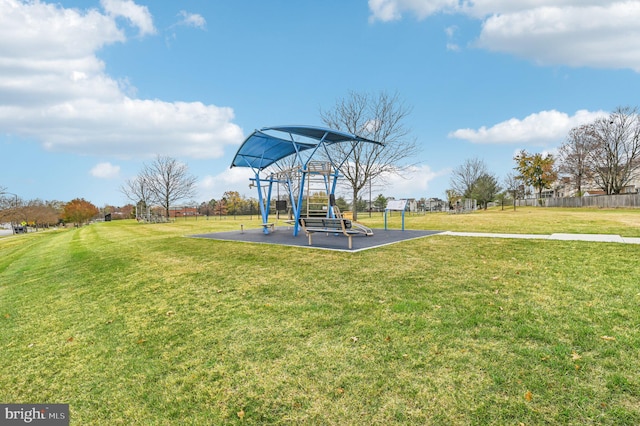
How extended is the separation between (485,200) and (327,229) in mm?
41354

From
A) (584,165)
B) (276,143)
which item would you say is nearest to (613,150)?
(584,165)

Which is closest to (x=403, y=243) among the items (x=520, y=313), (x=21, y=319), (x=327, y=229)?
(x=327, y=229)

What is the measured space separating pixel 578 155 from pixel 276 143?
48.3m

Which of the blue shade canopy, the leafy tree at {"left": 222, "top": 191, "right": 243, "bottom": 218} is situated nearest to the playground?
the blue shade canopy

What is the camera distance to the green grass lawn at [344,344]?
244 cm

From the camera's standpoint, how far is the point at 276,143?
13.1 metres

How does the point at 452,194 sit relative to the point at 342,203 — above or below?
above

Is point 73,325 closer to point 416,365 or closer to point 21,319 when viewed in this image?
point 21,319

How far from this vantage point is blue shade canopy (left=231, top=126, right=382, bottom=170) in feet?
36.1

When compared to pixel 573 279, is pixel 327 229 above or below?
above

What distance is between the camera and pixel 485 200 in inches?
1735

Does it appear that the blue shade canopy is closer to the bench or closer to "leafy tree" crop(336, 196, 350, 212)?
the bench

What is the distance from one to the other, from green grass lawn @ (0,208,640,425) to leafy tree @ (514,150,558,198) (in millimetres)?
43776

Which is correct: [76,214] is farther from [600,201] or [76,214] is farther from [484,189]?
[600,201]
